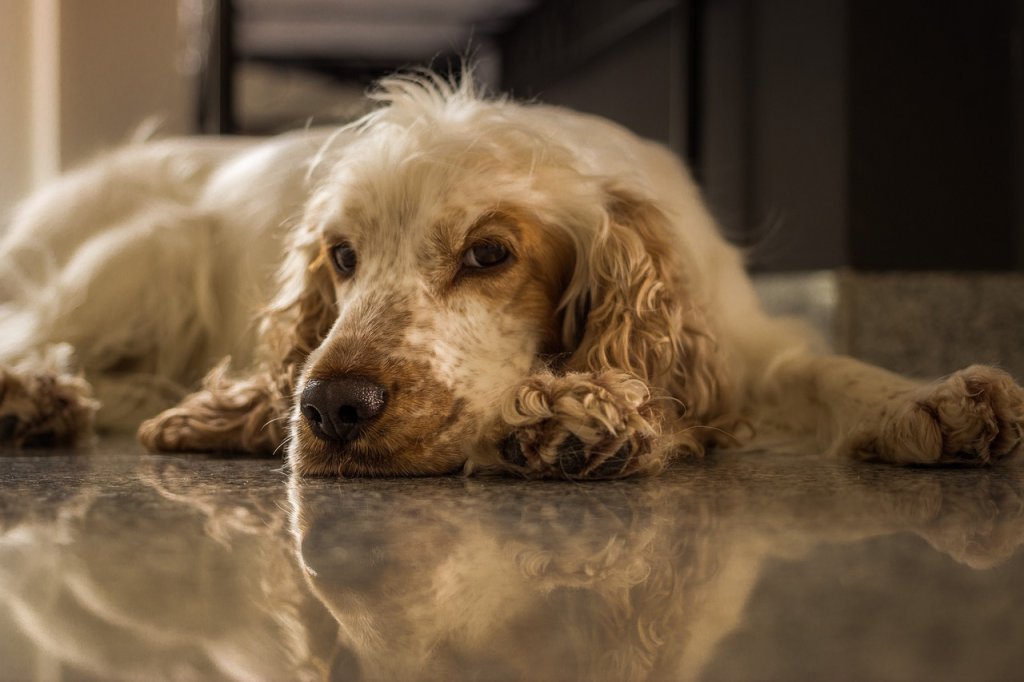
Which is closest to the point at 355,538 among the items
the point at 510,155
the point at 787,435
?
the point at 510,155

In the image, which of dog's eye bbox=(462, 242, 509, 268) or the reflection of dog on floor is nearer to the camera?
the reflection of dog on floor

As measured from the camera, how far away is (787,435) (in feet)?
8.14

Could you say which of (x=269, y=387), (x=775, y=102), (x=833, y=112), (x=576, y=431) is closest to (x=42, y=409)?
(x=269, y=387)

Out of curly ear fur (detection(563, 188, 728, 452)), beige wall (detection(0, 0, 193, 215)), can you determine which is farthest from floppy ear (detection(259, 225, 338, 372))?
beige wall (detection(0, 0, 193, 215))

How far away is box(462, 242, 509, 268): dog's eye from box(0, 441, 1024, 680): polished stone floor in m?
0.44

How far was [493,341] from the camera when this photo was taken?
2.12 m

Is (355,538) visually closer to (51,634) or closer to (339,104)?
(51,634)

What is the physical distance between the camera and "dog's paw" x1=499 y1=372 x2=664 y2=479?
1904 mm

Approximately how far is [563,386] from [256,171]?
1754 millimetres

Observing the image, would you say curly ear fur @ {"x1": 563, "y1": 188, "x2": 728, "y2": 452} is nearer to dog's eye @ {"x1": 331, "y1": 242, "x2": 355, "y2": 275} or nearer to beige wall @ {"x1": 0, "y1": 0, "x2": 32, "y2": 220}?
dog's eye @ {"x1": 331, "y1": 242, "x2": 355, "y2": 275}

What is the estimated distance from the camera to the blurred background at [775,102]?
4.19 m

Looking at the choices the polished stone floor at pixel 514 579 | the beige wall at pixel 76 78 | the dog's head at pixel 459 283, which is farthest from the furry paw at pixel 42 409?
the beige wall at pixel 76 78

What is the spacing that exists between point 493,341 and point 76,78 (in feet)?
15.1

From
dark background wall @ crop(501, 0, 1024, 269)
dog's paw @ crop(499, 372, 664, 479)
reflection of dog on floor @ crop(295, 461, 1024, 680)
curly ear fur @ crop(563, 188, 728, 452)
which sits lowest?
reflection of dog on floor @ crop(295, 461, 1024, 680)
